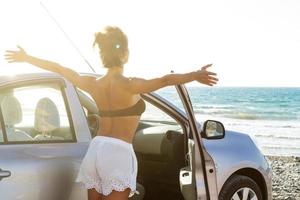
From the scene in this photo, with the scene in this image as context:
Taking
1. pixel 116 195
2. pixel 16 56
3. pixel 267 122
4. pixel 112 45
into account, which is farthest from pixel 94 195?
pixel 267 122

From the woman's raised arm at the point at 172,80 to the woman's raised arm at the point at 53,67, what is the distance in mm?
349

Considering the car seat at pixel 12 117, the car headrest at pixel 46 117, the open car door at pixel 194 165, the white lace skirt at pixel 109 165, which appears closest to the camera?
the white lace skirt at pixel 109 165

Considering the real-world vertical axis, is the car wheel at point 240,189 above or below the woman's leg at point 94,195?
below

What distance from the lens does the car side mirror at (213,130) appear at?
5.53 m

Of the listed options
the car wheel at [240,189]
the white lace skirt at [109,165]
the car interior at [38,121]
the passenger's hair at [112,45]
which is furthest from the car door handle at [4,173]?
the car wheel at [240,189]

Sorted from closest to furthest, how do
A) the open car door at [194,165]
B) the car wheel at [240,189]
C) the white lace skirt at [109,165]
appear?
the white lace skirt at [109,165], the open car door at [194,165], the car wheel at [240,189]

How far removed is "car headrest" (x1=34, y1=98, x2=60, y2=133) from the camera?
4.57 meters

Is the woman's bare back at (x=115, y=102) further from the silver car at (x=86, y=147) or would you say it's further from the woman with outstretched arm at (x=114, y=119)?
the silver car at (x=86, y=147)

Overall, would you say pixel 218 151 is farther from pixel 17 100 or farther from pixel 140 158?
pixel 17 100

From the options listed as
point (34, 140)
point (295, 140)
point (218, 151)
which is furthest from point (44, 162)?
point (295, 140)

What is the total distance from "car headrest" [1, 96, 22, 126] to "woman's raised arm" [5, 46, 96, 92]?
0.26 metres

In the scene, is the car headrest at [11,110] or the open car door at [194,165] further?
Answer: the open car door at [194,165]

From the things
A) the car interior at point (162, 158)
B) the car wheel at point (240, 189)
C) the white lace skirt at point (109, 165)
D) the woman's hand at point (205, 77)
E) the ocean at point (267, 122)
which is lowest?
the ocean at point (267, 122)

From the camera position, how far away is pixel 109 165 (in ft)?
12.8
